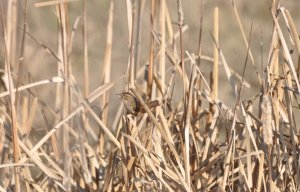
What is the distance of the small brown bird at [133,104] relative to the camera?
91 cm

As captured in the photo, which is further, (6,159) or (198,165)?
(6,159)

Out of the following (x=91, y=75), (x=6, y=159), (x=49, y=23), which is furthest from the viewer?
(x=49, y=23)

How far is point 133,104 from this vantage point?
0.93 meters

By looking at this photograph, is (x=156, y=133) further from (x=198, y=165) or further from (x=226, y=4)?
(x=226, y=4)

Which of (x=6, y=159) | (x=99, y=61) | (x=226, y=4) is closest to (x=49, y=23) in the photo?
(x=99, y=61)

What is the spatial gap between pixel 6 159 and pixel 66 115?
23 cm

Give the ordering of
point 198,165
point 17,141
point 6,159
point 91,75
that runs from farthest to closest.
Answer: point 91,75 < point 6,159 < point 198,165 < point 17,141

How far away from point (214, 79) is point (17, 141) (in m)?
0.31

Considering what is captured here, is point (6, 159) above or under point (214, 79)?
under

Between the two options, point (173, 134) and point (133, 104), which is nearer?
point (133, 104)

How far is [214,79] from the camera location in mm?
1070

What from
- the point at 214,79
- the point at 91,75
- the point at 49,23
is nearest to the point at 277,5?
the point at 214,79

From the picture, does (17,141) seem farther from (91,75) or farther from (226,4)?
(226,4)

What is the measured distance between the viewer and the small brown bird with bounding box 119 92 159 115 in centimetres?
91
